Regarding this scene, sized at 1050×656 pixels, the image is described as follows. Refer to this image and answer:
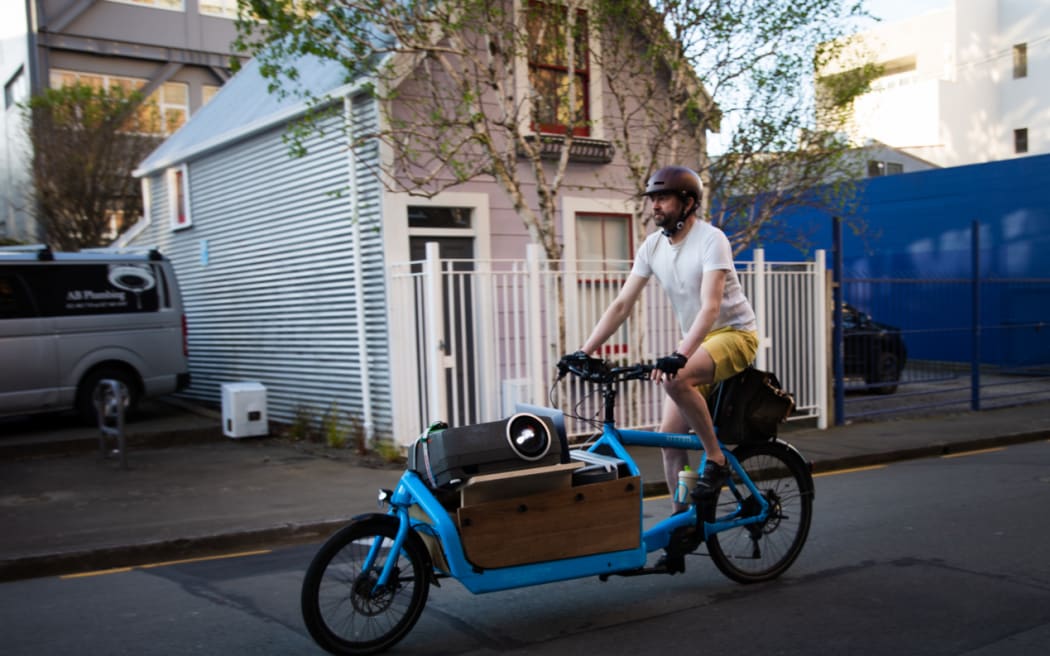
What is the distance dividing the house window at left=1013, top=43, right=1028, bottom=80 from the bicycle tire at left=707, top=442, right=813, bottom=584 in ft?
130

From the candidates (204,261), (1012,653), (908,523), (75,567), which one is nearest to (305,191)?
(204,261)

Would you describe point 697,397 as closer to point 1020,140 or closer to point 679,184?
point 679,184

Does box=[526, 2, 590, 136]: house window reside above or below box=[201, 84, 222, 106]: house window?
below

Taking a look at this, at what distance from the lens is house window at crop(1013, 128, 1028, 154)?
1521 inches

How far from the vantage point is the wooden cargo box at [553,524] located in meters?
4.27

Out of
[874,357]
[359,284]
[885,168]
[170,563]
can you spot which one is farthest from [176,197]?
[885,168]

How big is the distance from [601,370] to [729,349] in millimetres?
730

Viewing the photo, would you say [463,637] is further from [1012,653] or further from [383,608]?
[1012,653]

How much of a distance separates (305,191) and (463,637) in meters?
8.57

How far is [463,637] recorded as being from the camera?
182 inches

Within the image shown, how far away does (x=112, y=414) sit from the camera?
36.9 ft

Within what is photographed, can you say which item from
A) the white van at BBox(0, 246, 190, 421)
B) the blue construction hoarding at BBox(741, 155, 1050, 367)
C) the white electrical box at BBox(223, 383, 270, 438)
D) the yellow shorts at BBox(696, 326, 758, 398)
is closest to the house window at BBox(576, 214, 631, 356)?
the white electrical box at BBox(223, 383, 270, 438)

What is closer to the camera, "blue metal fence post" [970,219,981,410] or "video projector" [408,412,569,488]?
"video projector" [408,412,569,488]

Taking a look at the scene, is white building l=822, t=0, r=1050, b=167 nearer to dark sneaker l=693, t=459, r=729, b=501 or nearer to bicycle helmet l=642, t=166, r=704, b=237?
bicycle helmet l=642, t=166, r=704, b=237
